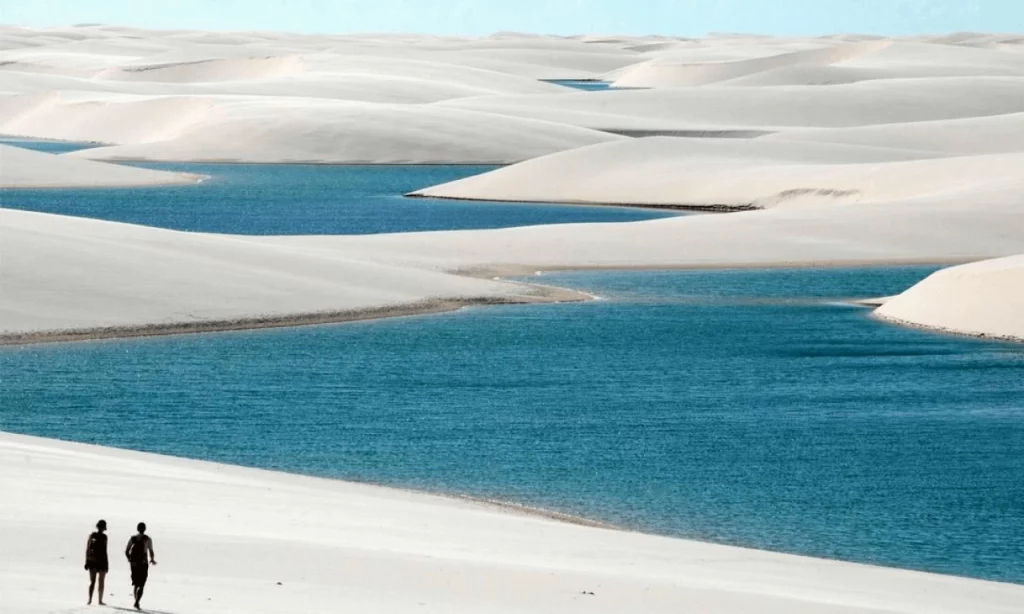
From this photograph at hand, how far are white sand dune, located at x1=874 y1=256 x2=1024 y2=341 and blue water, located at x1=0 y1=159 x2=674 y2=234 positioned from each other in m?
24.6

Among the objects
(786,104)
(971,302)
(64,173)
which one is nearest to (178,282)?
(971,302)

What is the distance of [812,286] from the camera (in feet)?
156

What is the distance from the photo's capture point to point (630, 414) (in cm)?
2769

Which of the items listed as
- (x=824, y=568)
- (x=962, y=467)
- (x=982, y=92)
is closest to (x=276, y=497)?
(x=824, y=568)

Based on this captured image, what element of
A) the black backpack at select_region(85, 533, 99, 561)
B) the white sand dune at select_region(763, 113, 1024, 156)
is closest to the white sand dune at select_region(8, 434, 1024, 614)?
the black backpack at select_region(85, 533, 99, 561)

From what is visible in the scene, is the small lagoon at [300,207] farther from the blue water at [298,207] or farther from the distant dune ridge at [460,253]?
the distant dune ridge at [460,253]

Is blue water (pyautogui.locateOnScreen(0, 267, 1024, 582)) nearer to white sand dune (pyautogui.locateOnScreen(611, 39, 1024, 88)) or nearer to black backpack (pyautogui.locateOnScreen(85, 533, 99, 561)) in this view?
black backpack (pyautogui.locateOnScreen(85, 533, 99, 561))

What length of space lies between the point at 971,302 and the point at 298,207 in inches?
1507

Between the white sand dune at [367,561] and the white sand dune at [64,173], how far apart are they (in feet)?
212

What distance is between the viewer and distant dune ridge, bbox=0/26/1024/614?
14914 mm

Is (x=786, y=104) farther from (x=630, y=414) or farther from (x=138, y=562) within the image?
(x=138, y=562)

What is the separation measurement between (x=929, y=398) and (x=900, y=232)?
28.6m

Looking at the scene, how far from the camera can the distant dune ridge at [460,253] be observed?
14.9 m

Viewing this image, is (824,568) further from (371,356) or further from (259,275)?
(259,275)
